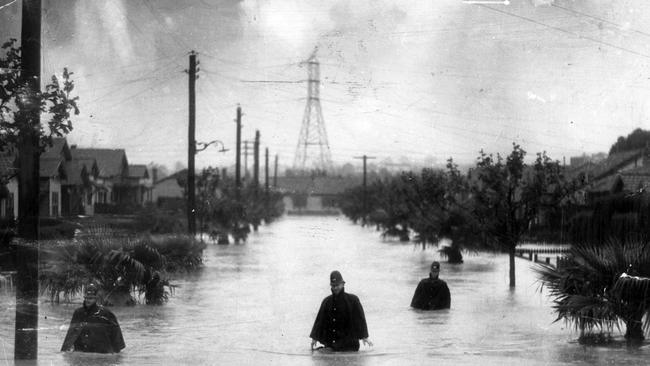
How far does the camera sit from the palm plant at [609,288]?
12.4 m

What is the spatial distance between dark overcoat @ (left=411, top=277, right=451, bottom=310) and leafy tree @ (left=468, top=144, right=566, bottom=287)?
6886 mm

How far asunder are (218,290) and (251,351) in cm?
978

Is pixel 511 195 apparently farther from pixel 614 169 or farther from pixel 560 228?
pixel 614 169

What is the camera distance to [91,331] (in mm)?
11883

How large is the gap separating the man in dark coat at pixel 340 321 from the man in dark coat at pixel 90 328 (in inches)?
104

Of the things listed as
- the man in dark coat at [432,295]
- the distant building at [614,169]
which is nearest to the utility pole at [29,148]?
the man in dark coat at [432,295]

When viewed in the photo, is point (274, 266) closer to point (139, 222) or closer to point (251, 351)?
point (139, 222)

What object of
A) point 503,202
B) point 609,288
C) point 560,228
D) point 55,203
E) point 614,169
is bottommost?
point 609,288

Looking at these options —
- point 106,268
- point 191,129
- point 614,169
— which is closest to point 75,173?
point 191,129

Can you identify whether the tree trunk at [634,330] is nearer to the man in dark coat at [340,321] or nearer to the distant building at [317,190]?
the man in dark coat at [340,321]

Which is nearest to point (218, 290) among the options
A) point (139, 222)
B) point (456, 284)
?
point (456, 284)

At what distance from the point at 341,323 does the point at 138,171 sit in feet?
223

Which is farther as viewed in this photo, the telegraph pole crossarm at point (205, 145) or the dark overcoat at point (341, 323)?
the telegraph pole crossarm at point (205, 145)

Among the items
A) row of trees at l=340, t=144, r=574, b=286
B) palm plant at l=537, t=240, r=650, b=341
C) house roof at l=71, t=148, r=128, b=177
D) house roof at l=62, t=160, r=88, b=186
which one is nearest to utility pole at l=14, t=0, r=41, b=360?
palm plant at l=537, t=240, r=650, b=341
